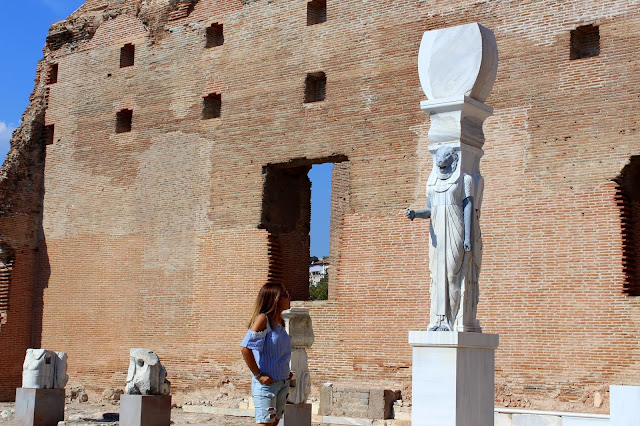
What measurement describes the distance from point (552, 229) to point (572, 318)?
3.82ft

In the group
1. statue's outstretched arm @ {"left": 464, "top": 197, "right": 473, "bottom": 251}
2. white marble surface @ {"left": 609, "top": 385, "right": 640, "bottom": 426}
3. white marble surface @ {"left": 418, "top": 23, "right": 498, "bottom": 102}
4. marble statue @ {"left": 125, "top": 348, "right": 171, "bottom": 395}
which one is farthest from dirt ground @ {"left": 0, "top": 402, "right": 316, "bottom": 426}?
white marble surface @ {"left": 418, "top": 23, "right": 498, "bottom": 102}

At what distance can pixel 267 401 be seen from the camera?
6.00m

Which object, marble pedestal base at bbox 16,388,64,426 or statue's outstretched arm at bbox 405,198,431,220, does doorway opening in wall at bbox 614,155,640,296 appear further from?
marble pedestal base at bbox 16,388,64,426

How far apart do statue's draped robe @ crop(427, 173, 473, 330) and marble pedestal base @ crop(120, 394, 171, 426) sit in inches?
185

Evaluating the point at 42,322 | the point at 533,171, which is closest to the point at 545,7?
the point at 533,171

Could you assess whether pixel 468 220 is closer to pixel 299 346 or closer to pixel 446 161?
pixel 446 161

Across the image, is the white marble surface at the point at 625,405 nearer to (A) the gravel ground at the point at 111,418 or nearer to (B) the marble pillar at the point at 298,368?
(B) the marble pillar at the point at 298,368

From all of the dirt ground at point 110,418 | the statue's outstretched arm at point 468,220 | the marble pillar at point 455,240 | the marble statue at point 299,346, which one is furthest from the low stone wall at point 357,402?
the statue's outstretched arm at point 468,220

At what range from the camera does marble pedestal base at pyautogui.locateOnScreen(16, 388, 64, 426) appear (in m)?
11.2

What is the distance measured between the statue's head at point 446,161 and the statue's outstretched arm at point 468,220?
0.77 ft

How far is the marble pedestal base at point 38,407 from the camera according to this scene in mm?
11195

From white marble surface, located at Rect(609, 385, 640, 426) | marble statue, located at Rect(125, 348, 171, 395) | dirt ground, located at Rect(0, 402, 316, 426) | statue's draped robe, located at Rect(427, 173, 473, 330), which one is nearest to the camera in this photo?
statue's draped robe, located at Rect(427, 173, 473, 330)

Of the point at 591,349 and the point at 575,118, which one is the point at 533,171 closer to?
the point at 575,118

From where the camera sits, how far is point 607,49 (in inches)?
463
